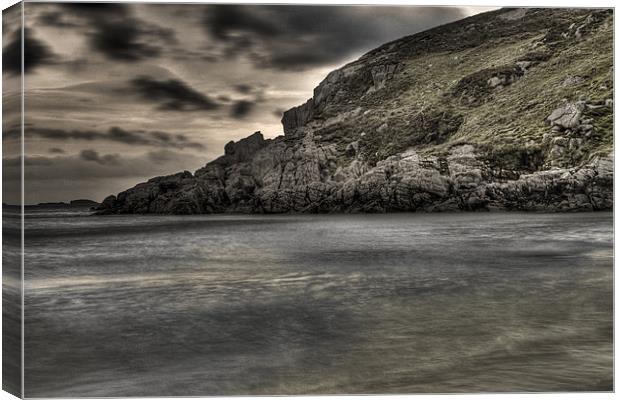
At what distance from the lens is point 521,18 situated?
711 cm

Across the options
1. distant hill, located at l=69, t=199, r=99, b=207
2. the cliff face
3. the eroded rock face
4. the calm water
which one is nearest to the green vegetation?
the cliff face

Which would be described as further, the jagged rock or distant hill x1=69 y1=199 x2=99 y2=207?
the jagged rock

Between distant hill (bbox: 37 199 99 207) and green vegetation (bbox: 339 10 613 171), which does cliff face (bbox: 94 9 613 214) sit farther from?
distant hill (bbox: 37 199 99 207)

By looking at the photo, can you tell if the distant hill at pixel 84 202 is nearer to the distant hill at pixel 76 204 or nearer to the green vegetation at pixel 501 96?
the distant hill at pixel 76 204

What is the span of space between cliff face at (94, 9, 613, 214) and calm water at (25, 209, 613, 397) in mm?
274

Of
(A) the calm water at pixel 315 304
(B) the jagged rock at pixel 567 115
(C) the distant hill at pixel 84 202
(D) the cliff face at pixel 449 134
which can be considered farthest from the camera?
(B) the jagged rock at pixel 567 115

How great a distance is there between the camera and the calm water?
20.0 ft

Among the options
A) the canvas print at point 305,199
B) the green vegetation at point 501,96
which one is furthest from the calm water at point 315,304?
the green vegetation at point 501,96

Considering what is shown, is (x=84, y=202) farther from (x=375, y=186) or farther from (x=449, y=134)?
(x=449, y=134)

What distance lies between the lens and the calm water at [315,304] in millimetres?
6102

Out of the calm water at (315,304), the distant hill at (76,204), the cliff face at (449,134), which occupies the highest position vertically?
the cliff face at (449,134)

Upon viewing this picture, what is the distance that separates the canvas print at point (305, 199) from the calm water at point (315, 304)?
0.02m

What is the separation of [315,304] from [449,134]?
2338 millimetres

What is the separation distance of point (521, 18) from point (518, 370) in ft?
10.4
